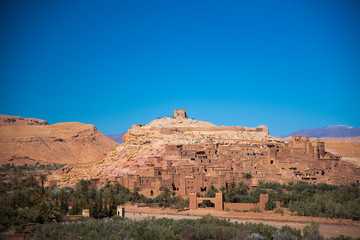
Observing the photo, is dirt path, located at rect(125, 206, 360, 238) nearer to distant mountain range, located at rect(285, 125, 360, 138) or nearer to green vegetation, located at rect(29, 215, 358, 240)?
green vegetation, located at rect(29, 215, 358, 240)

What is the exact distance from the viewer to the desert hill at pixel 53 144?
74.1 m

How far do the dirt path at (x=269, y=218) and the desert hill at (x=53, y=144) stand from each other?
36801 millimetres

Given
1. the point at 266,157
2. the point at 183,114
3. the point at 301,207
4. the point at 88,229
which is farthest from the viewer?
the point at 183,114

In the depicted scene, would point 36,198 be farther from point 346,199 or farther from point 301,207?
point 346,199

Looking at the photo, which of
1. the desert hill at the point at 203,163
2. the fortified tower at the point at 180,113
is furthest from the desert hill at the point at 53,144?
the desert hill at the point at 203,163

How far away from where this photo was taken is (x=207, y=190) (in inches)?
1443

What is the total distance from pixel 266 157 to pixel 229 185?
19.6 feet

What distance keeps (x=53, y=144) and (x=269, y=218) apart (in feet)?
189

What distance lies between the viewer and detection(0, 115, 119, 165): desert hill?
7406 cm

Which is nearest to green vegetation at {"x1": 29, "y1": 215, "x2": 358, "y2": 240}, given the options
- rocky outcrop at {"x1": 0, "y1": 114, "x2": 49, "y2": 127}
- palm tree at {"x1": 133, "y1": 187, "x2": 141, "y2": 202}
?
palm tree at {"x1": 133, "y1": 187, "x2": 141, "y2": 202}

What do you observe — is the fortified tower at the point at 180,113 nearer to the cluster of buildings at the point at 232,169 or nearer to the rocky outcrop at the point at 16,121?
the cluster of buildings at the point at 232,169

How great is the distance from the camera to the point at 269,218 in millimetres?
31047

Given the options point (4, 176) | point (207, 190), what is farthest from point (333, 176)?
point (4, 176)

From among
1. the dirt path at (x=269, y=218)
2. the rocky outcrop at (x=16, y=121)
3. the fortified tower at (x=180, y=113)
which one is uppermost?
the rocky outcrop at (x=16, y=121)
